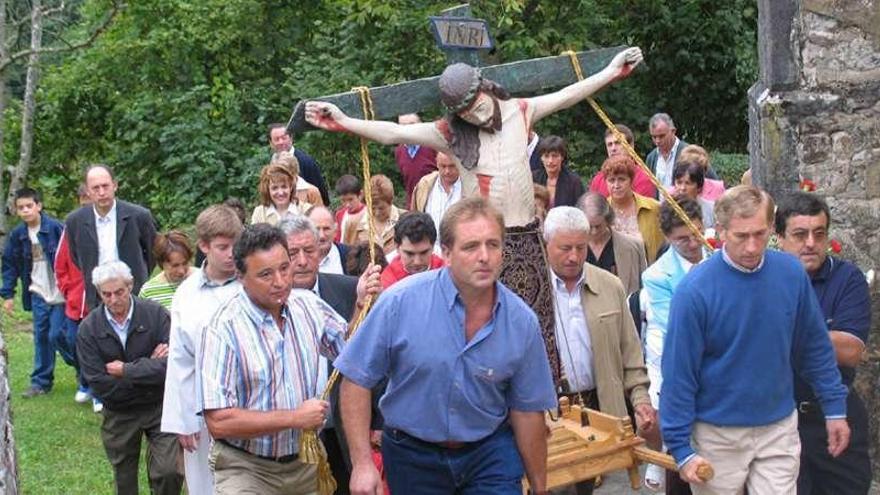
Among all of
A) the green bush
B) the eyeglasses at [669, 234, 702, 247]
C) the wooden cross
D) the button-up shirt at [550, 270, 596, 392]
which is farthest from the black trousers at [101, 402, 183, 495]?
the green bush

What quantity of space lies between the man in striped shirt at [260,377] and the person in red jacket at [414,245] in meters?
1.16

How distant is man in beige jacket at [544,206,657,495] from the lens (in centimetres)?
682

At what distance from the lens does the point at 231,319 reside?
18.5ft

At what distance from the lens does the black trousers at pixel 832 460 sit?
6.30 meters

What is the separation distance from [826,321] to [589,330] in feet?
3.75

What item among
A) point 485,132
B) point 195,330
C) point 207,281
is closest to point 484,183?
point 485,132

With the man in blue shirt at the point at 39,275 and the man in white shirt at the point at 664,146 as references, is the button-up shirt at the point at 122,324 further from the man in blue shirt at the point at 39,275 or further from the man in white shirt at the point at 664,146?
the man in white shirt at the point at 664,146

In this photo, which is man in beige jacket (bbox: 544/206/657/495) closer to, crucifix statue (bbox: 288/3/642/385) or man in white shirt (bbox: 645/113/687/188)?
crucifix statue (bbox: 288/3/642/385)

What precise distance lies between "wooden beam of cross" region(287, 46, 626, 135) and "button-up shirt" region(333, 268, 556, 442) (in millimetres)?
2186

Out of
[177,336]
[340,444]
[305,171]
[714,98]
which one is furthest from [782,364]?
[714,98]

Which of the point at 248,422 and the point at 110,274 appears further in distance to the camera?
the point at 110,274

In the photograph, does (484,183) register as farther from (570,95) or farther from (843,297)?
(843,297)

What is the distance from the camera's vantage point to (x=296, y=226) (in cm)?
663

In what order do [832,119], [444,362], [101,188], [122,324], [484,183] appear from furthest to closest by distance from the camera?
[101,188], [832,119], [122,324], [484,183], [444,362]
